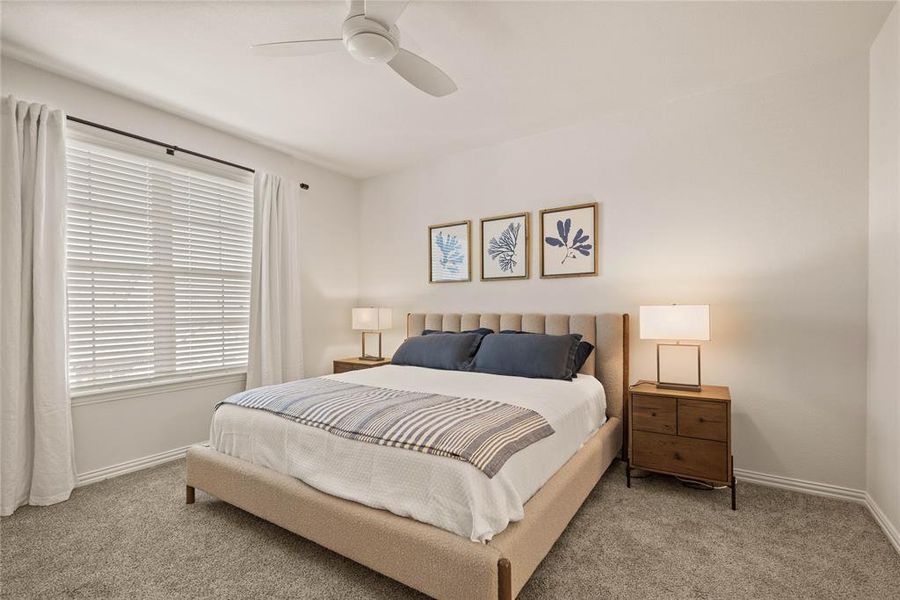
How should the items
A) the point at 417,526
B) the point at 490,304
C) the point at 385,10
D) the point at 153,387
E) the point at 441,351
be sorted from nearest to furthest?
the point at 417,526 < the point at 385,10 < the point at 153,387 < the point at 441,351 < the point at 490,304

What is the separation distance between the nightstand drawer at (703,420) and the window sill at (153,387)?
3.45 m

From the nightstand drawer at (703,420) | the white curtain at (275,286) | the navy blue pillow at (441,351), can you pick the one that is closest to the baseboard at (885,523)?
the nightstand drawer at (703,420)

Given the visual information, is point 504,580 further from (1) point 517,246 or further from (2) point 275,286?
(2) point 275,286

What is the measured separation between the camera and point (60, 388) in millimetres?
2584

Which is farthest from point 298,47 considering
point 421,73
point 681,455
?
point 681,455

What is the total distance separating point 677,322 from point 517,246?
4.98 ft

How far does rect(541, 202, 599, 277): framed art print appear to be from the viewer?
11.1 ft

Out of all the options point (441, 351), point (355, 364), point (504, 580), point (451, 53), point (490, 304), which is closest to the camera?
point (504, 580)

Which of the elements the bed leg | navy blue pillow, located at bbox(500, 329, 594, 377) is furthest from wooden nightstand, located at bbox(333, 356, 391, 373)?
the bed leg

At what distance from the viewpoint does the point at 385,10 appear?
1820 millimetres

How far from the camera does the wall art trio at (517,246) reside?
A: 3.42m

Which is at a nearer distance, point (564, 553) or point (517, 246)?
point (564, 553)

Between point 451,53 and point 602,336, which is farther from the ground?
point 451,53

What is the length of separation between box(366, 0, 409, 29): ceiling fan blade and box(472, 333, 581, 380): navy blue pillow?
2106 millimetres
